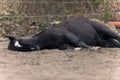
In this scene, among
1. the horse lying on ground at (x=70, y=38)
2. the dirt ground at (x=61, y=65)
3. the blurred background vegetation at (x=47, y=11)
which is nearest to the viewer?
the dirt ground at (x=61, y=65)

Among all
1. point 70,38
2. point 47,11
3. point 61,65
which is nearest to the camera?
point 61,65

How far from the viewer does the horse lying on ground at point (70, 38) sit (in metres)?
8.70

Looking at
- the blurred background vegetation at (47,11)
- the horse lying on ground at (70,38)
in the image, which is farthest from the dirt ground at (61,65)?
the blurred background vegetation at (47,11)

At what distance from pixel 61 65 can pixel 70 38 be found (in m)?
1.64

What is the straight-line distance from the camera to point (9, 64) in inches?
287

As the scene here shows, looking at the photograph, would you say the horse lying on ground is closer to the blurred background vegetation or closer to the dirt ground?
the dirt ground

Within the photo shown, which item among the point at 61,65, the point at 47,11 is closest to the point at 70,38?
the point at 61,65

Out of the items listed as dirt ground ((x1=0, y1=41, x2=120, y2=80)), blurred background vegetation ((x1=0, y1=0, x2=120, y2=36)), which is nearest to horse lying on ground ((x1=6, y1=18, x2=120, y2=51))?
dirt ground ((x1=0, y1=41, x2=120, y2=80))

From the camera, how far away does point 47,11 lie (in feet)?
38.6

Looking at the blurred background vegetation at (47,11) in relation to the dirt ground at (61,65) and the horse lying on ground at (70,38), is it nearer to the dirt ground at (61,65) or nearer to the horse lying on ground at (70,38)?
the horse lying on ground at (70,38)

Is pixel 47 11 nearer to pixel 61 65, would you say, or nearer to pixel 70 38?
pixel 70 38

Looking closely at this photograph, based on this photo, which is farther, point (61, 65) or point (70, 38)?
point (70, 38)

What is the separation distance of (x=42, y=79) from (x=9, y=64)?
135 cm

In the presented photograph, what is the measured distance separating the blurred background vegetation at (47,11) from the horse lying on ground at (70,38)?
2.33m
